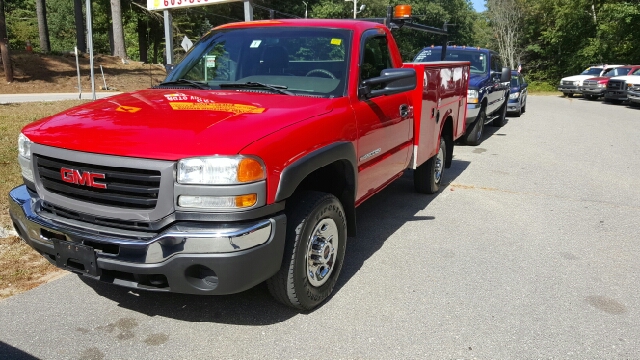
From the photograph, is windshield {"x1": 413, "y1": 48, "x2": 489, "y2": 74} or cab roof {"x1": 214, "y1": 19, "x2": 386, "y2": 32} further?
windshield {"x1": 413, "y1": 48, "x2": 489, "y2": 74}

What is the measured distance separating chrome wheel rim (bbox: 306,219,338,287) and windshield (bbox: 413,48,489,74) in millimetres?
8190

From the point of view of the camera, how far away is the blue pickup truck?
10.3m

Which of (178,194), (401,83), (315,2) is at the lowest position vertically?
(178,194)

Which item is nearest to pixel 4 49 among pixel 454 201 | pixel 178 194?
pixel 454 201

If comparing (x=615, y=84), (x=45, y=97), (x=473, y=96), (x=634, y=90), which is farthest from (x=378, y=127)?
(x=615, y=84)

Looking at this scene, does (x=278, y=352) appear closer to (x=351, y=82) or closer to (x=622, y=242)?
(x=351, y=82)

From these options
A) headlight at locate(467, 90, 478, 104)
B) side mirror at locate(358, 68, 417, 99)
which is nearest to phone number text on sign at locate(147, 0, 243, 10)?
headlight at locate(467, 90, 478, 104)

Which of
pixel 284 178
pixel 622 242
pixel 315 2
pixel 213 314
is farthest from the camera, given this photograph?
pixel 315 2

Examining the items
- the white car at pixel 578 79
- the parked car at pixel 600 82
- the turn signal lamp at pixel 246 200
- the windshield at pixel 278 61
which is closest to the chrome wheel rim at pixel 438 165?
the windshield at pixel 278 61

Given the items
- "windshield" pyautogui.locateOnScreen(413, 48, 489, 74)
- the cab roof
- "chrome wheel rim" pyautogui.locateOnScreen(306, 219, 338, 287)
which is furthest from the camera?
"windshield" pyautogui.locateOnScreen(413, 48, 489, 74)

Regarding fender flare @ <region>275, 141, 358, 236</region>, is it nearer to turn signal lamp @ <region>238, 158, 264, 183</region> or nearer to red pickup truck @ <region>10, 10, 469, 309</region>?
red pickup truck @ <region>10, 10, 469, 309</region>

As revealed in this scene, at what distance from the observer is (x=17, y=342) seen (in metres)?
3.13

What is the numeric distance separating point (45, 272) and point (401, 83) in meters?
3.22

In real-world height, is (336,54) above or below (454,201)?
above
